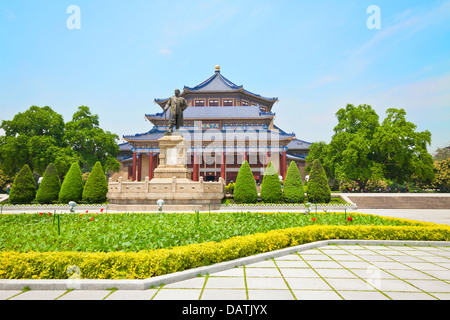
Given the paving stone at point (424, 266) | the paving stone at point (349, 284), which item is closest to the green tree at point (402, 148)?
the paving stone at point (424, 266)

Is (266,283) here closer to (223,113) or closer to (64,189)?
(64,189)

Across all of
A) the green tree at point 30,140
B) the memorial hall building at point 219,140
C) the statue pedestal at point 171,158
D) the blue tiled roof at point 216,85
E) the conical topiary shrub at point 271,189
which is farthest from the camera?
the blue tiled roof at point 216,85

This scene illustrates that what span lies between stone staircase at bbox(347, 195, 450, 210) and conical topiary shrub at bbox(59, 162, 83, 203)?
886 inches

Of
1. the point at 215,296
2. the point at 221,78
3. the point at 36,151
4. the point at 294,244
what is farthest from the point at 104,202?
the point at 221,78

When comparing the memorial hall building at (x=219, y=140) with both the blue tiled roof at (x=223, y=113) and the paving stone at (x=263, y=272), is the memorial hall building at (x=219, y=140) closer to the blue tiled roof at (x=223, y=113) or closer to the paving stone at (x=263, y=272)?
the blue tiled roof at (x=223, y=113)

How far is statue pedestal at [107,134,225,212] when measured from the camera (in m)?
17.4

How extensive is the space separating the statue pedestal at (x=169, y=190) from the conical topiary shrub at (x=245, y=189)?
2353 millimetres

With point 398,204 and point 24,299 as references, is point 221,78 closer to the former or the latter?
point 398,204

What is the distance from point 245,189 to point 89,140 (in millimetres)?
21322

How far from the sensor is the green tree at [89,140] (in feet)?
100

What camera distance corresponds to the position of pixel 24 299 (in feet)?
11.5

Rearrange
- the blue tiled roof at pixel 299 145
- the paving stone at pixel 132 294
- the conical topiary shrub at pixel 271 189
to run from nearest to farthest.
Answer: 1. the paving stone at pixel 132 294
2. the conical topiary shrub at pixel 271 189
3. the blue tiled roof at pixel 299 145

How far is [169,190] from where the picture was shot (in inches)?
684

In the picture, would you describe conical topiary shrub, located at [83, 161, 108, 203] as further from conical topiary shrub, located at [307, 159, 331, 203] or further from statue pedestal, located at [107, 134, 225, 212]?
conical topiary shrub, located at [307, 159, 331, 203]
